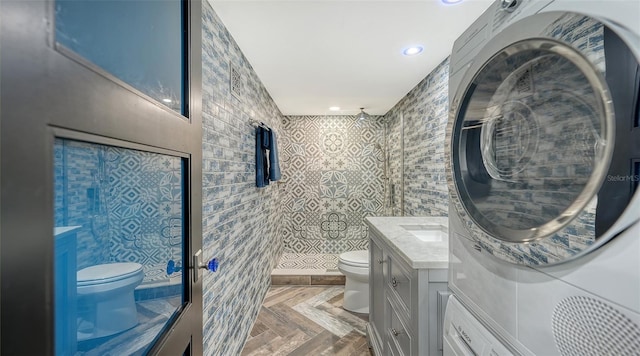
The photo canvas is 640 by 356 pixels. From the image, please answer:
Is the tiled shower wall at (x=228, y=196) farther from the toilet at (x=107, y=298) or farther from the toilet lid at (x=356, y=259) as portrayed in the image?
the toilet lid at (x=356, y=259)

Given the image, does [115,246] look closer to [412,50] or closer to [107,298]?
[107,298]

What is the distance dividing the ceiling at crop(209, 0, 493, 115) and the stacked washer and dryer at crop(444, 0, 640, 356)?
0.88m

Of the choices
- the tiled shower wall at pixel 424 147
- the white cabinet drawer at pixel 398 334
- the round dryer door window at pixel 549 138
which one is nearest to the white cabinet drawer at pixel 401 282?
the white cabinet drawer at pixel 398 334

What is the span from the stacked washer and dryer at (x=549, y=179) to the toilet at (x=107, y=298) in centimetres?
85

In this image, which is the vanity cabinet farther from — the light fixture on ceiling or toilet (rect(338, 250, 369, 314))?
the light fixture on ceiling

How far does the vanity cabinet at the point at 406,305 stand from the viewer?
41.4 inches

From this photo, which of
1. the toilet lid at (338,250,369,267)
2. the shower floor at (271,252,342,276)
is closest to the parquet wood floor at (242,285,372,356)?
the shower floor at (271,252,342,276)

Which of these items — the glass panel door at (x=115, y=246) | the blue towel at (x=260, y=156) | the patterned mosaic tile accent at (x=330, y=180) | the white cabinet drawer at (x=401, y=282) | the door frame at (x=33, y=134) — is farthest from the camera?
the patterned mosaic tile accent at (x=330, y=180)

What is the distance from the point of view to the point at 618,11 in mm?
379

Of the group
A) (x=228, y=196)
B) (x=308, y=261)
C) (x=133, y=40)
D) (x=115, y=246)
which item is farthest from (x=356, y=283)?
(x=133, y=40)

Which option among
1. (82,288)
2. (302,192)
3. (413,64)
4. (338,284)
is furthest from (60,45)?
(302,192)

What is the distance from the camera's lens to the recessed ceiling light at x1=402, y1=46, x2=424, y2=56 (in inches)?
72.5

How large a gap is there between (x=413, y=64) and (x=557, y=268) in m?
1.98

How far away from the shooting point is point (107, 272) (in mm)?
539
